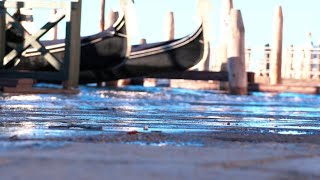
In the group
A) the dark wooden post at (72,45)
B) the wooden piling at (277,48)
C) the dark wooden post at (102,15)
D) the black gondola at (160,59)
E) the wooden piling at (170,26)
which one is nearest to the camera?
the dark wooden post at (72,45)

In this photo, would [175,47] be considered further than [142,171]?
Yes

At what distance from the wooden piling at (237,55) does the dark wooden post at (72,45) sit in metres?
4.61

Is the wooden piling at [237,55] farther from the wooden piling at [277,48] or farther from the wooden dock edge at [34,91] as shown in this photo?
the wooden dock edge at [34,91]

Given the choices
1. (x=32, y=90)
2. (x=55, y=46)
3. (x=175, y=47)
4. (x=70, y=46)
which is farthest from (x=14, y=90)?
(x=175, y=47)

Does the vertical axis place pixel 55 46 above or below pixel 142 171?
above

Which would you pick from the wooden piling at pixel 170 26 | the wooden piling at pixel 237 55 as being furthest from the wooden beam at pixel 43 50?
the wooden piling at pixel 170 26

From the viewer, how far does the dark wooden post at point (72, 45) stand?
38.8 ft

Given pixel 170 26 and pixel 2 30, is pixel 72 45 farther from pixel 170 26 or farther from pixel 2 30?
pixel 170 26

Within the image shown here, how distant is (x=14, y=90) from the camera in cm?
1098

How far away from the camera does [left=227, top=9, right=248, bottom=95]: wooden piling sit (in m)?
15.3

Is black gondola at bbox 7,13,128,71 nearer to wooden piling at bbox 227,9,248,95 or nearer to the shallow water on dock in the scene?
wooden piling at bbox 227,9,248,95

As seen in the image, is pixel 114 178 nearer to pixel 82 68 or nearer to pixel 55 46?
pixel 55 46

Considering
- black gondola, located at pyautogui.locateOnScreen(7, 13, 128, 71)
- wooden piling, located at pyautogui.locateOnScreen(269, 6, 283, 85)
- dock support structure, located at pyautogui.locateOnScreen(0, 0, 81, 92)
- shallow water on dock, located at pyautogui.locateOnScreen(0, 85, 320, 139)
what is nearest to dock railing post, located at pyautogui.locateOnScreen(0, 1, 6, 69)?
dock support structure, located at pyautogui.locateOnScreen(0, 0, 81, 92)

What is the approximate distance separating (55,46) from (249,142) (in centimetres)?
1057
